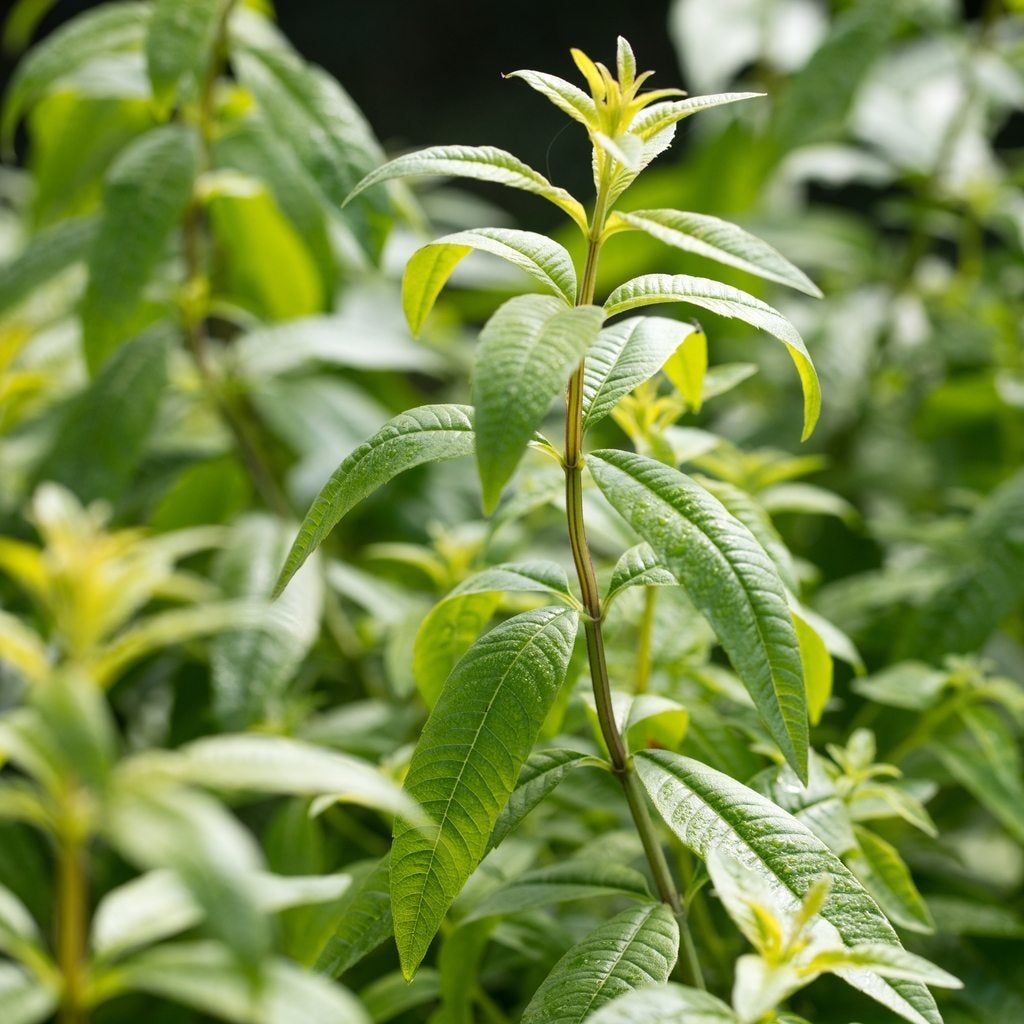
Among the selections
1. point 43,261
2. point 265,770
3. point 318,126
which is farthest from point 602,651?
point 43,261

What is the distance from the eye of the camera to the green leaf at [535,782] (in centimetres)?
66

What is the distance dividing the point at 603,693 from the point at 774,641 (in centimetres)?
12

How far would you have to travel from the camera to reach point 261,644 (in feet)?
3.40

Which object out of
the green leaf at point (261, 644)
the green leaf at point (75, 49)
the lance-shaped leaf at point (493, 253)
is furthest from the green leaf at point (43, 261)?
the lance-shaped leaf at point (493, 253)

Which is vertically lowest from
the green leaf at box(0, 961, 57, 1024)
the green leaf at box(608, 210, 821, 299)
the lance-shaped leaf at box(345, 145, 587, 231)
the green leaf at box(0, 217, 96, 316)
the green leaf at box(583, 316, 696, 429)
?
the green leaf at box(0, 961, 57, 1024)

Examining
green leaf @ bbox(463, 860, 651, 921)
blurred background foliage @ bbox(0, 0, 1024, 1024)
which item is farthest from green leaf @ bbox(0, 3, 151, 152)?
green leaf @ bbox(463, 860, 651, 921)

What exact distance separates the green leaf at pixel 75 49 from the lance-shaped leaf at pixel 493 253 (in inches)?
24.4

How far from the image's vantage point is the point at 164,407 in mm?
1308

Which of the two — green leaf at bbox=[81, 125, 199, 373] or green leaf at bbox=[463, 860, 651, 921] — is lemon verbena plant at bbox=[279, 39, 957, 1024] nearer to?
green leaf at bbox=[463, 860, 651, 921]

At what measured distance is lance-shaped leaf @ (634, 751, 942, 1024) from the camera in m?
0.61

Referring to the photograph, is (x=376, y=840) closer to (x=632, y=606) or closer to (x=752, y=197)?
(x=632, y=606)

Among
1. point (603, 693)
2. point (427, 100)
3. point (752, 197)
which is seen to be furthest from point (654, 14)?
point (603, 693)

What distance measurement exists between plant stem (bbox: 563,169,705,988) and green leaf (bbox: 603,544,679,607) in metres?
0.01

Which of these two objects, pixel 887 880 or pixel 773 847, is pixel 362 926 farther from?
pixel 887 880
